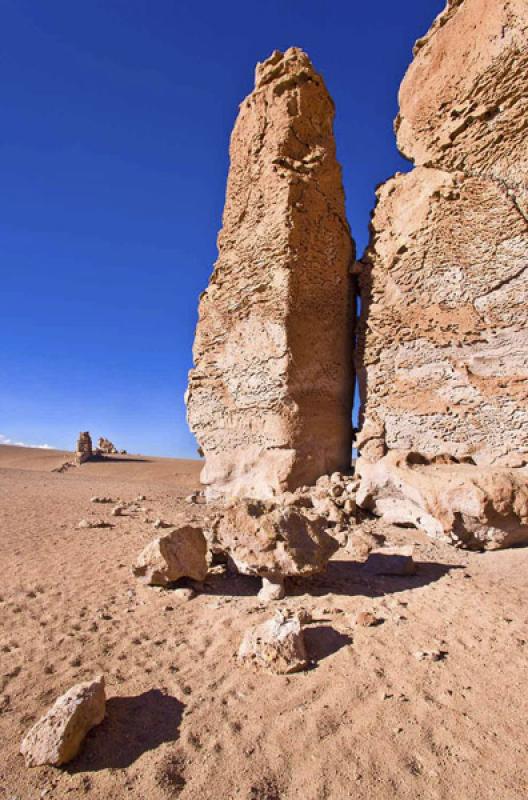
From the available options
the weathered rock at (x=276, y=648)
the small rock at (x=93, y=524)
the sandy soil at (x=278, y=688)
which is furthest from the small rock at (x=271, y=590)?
the small rock at (x=93, y=524)

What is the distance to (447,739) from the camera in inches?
84.8

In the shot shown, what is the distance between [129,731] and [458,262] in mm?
7769

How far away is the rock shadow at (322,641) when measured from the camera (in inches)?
116

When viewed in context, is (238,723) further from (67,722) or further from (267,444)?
(267,444)

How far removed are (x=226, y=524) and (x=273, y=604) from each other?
94 cm

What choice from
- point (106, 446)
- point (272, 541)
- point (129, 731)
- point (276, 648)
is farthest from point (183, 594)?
point (106, 446)

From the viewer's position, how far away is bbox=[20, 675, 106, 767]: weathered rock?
6.49ft

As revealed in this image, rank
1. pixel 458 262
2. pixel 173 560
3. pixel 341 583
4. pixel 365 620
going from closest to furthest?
pixel 365 620, pixel 173 560, pixel 341 583, pixel 458 262

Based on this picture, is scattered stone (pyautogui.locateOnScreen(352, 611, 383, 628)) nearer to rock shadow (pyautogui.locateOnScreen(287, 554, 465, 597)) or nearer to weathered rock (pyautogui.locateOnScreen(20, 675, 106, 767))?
rock shadow (pyautogui.locateOnScreen(287, 554, 465, 597))

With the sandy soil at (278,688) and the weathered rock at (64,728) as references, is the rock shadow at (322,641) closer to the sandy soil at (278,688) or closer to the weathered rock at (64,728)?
the sandy soil at (278,688)

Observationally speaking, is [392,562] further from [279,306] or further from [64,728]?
[279,306]

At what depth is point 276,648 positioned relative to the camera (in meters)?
2.82

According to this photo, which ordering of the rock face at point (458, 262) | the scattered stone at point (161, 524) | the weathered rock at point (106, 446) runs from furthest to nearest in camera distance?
the weathered rock at point (106, 446) → the scattered stone at point (161, 524) → the rock face at point (458, 262)

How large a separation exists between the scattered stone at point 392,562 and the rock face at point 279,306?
9.46 feet
